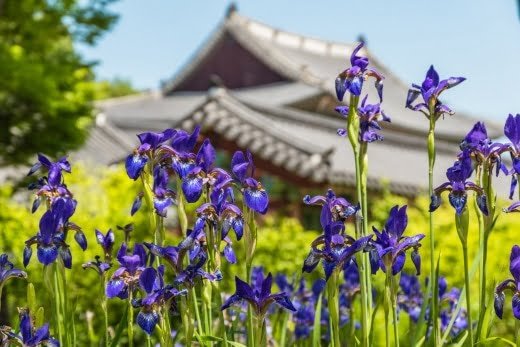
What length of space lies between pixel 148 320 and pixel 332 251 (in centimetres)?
41

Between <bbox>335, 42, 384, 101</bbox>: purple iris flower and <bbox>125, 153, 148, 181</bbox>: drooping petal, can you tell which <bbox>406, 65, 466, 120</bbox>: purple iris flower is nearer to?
<bbox>335, 42, 384, 101</bbox>: purple iris flower

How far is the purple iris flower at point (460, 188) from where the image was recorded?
199 centimetres

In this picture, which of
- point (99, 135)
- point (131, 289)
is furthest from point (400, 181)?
point (131, 289)

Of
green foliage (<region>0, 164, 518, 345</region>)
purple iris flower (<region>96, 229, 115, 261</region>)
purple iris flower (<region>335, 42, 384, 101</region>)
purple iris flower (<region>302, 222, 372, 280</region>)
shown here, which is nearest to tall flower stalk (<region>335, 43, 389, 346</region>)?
purple iris flower (<region>335, 42, 384, 101</region>)

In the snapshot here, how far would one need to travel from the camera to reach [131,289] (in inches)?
80.0

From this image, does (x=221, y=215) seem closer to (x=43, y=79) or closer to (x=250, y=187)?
(x=250, y=187)

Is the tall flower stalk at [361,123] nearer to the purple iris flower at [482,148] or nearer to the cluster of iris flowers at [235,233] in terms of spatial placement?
the cluster of iris flowers at [235,233]

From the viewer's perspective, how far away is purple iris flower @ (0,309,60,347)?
1912 millimetres

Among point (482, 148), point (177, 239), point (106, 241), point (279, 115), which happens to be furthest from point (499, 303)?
point (279, 115)

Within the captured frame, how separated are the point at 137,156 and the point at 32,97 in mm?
11820

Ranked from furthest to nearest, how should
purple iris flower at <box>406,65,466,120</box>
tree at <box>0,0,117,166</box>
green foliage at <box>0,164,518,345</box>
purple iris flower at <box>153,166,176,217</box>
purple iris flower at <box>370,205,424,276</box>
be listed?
tree at <box>0,0,117,166</box>, green foliage at <box>0,164,518,345</box>, purple iris flower at <box>406,65,466,120</box>, purple iris flower at <box>153,166,176,217</box>, purple iris flower at <box>370,205,424,276</box>

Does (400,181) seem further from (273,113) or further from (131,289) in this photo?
(131,289)

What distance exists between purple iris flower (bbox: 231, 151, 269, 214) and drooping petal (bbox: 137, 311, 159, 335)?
0.31m

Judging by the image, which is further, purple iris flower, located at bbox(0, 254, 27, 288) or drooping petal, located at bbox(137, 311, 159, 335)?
purple iris flower, located at bbox(0, 254, 27, 288)
